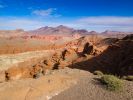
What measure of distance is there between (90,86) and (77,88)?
2.19 feet

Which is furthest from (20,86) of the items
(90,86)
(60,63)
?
(60,63)

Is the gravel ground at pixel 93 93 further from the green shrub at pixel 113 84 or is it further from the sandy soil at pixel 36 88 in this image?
the sandy soil at pixel 36 88

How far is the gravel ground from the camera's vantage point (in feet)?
32.2

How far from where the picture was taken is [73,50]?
1331 inches

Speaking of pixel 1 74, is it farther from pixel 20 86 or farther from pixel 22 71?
pixel 20 86

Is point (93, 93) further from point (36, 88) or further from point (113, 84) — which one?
point (36, 88)

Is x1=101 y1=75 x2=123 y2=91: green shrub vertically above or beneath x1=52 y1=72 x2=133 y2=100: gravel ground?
above

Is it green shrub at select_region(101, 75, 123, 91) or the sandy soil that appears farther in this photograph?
green shrub at select_region(101, 75, 123, 91)

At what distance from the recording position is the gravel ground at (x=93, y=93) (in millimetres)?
9828

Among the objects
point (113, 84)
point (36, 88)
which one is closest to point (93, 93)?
point (113, 84)

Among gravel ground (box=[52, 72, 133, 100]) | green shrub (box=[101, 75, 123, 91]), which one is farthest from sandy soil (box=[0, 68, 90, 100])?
green shrub (box=[101, 75, 123, 91])

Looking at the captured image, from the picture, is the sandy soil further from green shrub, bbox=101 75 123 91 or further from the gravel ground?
green shrub, bbox=101 75 123 91

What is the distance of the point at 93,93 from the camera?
403 inches

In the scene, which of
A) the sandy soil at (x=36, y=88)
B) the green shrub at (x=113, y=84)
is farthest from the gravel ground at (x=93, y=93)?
the sandy soil at (x=36, y=88)
